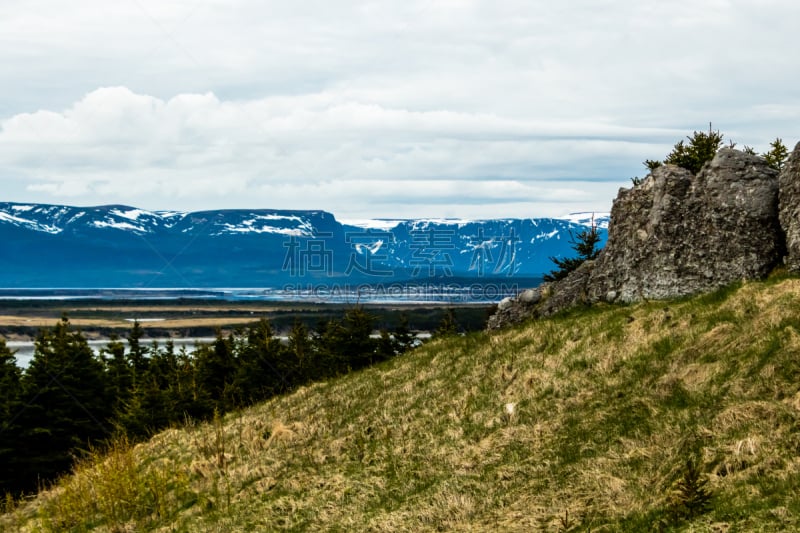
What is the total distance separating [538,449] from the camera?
12.9m

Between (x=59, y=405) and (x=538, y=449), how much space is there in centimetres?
4860

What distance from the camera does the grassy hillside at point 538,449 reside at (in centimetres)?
1008

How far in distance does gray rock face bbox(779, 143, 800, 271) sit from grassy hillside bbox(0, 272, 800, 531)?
4.32 ft

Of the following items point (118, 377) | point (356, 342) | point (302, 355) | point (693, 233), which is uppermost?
point (693, 233)

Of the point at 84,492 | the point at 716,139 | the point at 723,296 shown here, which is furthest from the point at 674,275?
the point at 84,492

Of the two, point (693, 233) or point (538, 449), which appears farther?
point (693, 233)

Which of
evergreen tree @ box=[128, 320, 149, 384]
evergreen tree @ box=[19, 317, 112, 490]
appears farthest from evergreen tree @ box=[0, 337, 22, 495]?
evergreen tree @ box=[128, 320, 149, 384]

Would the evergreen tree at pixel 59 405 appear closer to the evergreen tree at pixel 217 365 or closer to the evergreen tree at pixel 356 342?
the evergreen tree at pixel 217 365

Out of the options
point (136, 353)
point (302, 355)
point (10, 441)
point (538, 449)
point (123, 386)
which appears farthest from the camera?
point (136, 353)

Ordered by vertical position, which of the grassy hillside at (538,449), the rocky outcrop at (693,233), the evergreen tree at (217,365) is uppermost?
the rocky outcrop at (693,233)

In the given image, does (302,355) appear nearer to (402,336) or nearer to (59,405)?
(402,336)

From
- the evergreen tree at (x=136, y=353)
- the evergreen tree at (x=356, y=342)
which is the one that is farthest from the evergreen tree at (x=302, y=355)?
the evergreen tree at (x=136, y=353)

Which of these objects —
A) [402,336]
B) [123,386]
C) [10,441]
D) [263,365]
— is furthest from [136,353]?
[402,336]

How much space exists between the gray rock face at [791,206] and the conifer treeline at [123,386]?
24.4m
